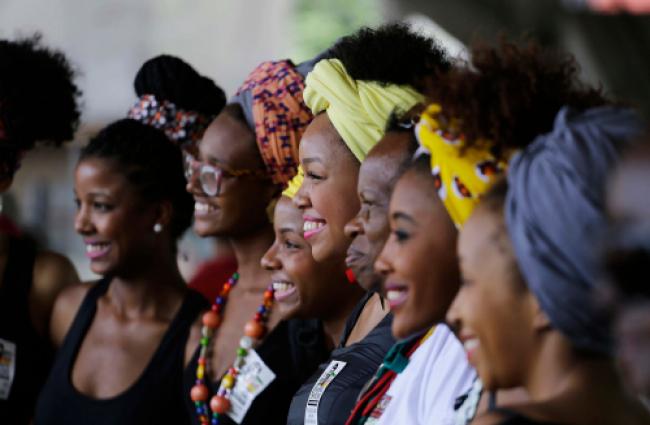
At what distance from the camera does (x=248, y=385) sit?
331cm

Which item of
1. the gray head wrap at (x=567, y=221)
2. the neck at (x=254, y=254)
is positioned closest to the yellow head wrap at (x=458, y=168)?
the gray head wrap at (x=567, y=221)

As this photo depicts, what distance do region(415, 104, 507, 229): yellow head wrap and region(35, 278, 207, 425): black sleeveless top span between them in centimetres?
193

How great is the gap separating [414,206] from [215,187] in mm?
1609

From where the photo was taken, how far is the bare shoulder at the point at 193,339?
3686mm

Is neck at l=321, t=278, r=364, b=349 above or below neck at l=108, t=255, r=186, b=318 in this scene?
below

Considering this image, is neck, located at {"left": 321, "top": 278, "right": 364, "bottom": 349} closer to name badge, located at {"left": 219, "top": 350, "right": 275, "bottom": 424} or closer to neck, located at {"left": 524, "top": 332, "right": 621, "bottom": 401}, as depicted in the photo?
name badge, located at {"left": 219, "top": 350, "right": 275, "bottom": 424}

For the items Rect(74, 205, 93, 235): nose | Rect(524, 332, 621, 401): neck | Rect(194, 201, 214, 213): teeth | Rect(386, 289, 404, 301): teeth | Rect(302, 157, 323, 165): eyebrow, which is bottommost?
Rect(524, 332, 621, 401): neck

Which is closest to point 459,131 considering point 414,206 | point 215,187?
point 414,206

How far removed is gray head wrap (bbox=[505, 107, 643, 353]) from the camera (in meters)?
1.50

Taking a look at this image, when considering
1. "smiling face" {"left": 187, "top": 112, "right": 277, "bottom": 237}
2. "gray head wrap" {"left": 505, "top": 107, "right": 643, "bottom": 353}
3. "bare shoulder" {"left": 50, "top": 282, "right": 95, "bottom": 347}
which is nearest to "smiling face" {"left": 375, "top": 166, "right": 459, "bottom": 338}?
"gray head wrap" {"left": 505, "top": 107, "right": 643, "bottom": 353}

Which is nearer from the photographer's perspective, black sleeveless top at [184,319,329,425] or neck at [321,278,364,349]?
neck at [321,278,364,349]

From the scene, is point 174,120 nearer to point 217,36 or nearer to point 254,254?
point 254,254

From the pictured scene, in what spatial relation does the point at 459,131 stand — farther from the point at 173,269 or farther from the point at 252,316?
the point at 173,269

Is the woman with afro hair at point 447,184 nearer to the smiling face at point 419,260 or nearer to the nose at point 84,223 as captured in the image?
the smiling face at point 419,260
